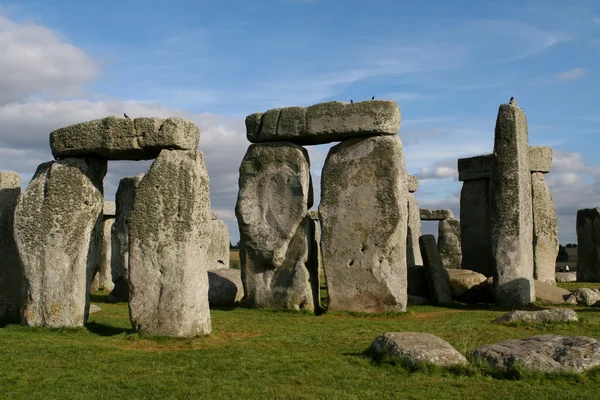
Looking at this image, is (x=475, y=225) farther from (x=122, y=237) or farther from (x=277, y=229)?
(x=122, y=237)

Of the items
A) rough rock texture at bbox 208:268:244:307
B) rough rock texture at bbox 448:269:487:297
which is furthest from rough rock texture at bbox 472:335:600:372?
rough rock texture at bbox 208:268:244:307

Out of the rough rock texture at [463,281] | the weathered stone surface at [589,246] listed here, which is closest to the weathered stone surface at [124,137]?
the rough rock texture at [463,281]

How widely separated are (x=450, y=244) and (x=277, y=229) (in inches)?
441

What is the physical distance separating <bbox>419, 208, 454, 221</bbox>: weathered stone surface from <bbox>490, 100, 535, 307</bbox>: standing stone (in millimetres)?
12239

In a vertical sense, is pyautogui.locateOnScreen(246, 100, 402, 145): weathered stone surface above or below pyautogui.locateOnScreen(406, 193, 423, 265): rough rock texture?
above

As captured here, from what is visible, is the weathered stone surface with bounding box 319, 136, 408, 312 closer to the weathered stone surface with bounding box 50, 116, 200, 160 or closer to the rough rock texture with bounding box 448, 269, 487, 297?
the rough rock texture with bounding box 448, 269, 487, 297

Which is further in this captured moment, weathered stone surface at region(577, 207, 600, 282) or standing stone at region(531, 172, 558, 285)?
weathered stone surface at region(577, 207, 600, 282)

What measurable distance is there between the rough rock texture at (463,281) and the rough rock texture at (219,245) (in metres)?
7.94

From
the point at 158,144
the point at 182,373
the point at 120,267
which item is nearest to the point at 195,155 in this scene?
the point at 158,144

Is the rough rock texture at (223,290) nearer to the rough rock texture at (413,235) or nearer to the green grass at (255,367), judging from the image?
the green grass at (255,367)

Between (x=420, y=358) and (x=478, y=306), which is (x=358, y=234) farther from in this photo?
(x=420, y=358)

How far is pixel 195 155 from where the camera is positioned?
10320 millimetres

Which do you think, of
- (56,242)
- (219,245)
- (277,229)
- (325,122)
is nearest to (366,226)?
(277,229)

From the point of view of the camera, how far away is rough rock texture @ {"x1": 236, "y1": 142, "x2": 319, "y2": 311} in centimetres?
1466
